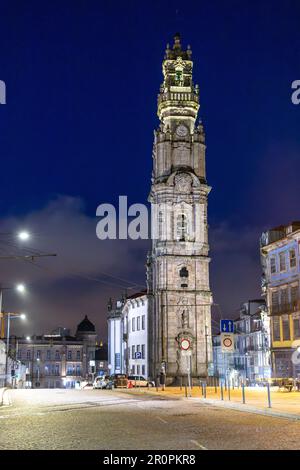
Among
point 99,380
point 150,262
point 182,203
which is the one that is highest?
point 182,203

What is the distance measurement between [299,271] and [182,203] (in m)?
23.9

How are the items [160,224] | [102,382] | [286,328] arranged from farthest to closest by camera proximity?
[160,224]
[102,382]
[286,328]

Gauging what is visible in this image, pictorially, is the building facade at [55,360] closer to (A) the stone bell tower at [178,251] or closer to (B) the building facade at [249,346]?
(B) the building facade at [249,346]

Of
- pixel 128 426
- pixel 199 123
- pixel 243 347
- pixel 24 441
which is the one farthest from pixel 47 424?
pixel 243 347

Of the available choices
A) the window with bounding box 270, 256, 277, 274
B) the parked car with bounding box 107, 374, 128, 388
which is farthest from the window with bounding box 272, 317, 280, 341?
the parked car with bounding box 107, 374, 128, 388

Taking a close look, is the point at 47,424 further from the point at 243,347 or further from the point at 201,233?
the point at 243,347

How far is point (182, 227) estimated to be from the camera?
6988 cm

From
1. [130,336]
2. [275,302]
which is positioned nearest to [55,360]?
[130,336]

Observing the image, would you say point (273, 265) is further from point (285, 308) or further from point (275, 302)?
point (285, 308)

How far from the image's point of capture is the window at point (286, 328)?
5047cm

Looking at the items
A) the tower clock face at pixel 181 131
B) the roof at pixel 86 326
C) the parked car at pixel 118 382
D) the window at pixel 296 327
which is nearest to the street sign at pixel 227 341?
the window at pixel 296 327

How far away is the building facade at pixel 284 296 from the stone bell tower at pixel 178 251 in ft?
49.4

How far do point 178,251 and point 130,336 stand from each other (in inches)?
737

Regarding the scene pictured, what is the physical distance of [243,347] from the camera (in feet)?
336
